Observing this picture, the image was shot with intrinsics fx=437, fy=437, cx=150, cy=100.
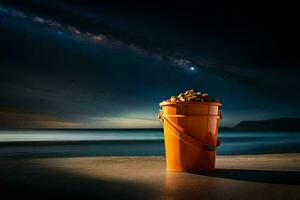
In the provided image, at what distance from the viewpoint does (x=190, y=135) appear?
7445 millimetres

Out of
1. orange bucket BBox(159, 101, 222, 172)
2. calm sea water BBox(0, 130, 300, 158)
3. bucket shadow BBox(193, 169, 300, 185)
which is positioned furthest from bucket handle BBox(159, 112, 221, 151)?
calm sea water BBox(0, 130, 300, 158)

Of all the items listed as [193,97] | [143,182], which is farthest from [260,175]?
[143,182]

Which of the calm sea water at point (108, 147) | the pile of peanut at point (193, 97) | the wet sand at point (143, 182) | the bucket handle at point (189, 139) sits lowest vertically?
the calm sea water at point (108, 147)

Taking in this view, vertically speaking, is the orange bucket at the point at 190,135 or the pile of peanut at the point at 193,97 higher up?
the pile of peanut at the point at 193,97

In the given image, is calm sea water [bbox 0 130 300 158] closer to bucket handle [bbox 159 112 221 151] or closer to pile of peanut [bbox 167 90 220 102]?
pile of peanut [bbox 167 90 220 102]

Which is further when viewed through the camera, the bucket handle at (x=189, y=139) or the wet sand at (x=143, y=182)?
the bucket handle at (x=189, y=139)

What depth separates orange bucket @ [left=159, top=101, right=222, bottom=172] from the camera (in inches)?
293

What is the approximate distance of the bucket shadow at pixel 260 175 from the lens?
6211 mm

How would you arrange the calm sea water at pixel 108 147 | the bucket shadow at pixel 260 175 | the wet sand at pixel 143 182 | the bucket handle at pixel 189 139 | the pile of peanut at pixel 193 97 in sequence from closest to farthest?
the wet sand at pixel 143 182 → the bucket shadow at pixel 260 175 → the bucket handle at pixel 189 139 → the pile of peanut at pixel 193 97 → the calm sea water at pixel 108 147

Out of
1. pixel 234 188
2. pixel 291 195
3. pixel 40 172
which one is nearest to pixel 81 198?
pixel 234 188

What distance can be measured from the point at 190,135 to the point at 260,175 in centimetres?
133

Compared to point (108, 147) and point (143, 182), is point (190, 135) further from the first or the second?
point (108, 147)

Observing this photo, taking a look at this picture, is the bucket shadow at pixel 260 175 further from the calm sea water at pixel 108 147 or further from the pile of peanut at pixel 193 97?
the calm sea water at pixel 108 147

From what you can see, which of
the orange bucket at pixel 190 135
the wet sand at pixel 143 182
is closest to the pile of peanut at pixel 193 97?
the orange bucket at pixel 190 135
